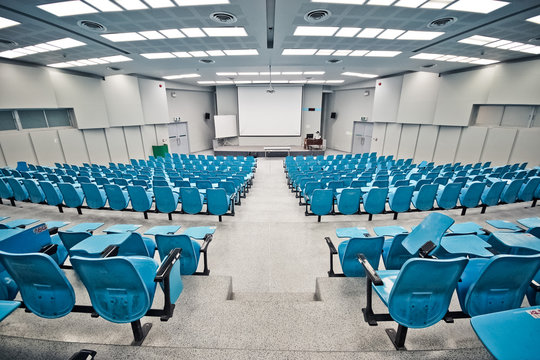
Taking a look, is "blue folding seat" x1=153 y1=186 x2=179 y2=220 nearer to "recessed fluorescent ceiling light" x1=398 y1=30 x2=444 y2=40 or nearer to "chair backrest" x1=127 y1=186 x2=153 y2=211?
"chair backrest" x1=127 y1=186 x2=153 y2=211

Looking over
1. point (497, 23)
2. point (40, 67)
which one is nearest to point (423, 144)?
point (497, 23)

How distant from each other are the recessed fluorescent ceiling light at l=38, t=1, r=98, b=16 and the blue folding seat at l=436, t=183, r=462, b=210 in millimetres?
8735

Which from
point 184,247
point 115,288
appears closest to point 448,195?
point 184,247

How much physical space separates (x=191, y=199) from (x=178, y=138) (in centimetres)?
1371

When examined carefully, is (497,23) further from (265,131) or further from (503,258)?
(265,131)

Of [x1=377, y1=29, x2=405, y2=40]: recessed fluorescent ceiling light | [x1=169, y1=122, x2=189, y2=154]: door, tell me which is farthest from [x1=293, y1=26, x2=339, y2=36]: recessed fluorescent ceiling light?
[x1=169, y1=122, x2=189, y2=154]: door

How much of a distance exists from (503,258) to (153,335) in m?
3.00

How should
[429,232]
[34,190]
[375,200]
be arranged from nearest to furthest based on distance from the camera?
[429,232] < [375,200] < [34,190]

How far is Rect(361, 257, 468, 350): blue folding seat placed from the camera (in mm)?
1548

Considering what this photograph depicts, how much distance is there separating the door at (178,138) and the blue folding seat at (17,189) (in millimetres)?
10874

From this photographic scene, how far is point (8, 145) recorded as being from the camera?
27.9ft

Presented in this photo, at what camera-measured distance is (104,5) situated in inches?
169

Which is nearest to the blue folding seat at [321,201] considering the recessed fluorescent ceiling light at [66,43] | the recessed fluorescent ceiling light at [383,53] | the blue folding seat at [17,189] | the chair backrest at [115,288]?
the chair backrest at [115,288]

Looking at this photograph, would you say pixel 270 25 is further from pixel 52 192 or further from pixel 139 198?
pixel 52 192
